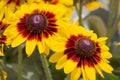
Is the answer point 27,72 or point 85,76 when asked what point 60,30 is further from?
point 27,72

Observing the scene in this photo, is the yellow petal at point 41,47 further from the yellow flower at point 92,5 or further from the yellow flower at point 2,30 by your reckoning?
the yellow flower at point 92,5

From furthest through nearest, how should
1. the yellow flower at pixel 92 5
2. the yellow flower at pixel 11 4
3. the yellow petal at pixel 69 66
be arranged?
the yellow flower at pixel 92 5 < the yellow flower at pixel 11 4 < the yellow petal at pixel 69 66

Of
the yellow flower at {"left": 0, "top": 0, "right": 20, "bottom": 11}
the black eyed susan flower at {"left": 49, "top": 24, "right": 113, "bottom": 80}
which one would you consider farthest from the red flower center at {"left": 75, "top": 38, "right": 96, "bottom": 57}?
the yellow flower at {"left": 0, "top": 0, "right": 20, "bottom": 11}

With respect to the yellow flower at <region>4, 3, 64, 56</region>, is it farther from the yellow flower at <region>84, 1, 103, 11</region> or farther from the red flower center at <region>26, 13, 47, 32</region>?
the yellow flower at <region>84, 1, 103, 11</region>

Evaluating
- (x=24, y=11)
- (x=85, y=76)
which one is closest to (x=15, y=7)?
(x=24, y=11)

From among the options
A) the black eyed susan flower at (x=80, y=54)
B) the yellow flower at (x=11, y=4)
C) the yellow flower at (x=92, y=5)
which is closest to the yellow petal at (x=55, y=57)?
the black eyed susan flower at (x=80, y=54)

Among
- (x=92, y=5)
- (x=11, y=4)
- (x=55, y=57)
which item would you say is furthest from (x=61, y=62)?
(x=92, y=5)

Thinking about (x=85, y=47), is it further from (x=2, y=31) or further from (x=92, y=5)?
(x=92, y=5)
